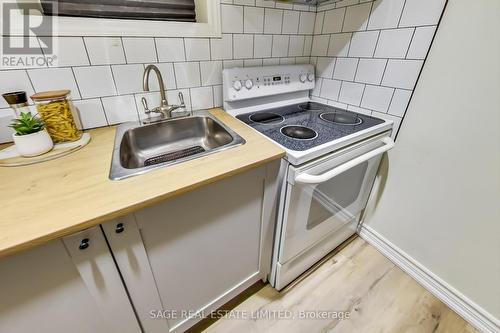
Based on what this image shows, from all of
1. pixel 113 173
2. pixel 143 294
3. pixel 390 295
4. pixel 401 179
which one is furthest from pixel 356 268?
pixel 113 173

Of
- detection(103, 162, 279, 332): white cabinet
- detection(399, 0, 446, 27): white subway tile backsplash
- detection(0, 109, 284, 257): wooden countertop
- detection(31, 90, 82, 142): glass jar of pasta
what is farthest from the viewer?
detection(399, 0, 446, 27): white subway tile backsplash

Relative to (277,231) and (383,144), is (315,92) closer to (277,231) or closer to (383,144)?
(383,144)

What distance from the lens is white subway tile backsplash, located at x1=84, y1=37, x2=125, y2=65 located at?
33.0 inches

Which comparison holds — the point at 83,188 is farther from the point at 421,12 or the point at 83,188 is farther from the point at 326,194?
the point at 421,12

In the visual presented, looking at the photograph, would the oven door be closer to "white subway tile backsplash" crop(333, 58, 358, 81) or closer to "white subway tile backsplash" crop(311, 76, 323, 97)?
"white subway tile backsplash" crop(333, 58, 358, 81)

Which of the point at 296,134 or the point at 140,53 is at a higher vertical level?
the point at 140,53

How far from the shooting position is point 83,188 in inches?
22.4

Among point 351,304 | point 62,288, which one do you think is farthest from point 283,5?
point 351,304

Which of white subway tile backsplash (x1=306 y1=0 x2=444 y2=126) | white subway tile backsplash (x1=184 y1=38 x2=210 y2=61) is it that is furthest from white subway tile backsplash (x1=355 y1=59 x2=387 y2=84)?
white subway tile backsplash (x1=184 y1=38 x2=210 y2=61)

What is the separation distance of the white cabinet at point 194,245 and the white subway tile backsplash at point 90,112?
0.63m

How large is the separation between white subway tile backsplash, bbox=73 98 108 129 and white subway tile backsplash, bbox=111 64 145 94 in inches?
4.4

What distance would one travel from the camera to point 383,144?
107cm

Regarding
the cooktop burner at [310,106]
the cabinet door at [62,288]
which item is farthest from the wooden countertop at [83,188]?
the cooktop burner at [310,106]

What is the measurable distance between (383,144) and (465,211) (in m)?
0.44
